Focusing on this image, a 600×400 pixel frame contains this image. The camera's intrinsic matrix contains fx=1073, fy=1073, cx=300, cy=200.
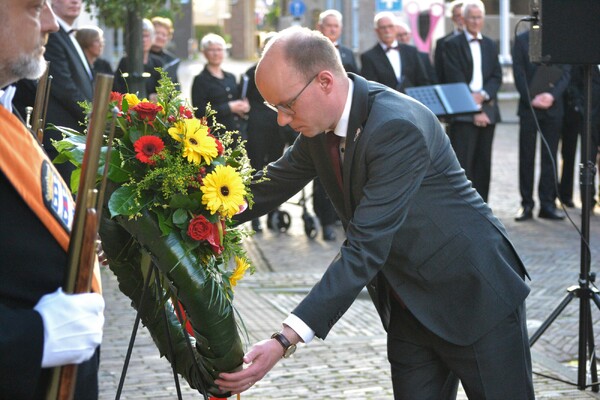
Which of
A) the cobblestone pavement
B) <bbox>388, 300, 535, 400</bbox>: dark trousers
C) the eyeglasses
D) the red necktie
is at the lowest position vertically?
the cobblestone pavement

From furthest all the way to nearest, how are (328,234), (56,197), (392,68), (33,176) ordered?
(392,68) → (328,234) → (56,197) → (33,176)

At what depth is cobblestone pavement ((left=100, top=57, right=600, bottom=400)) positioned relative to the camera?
20.5ft

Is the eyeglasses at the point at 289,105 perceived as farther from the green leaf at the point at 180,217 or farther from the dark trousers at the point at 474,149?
the dark trousers at the point at 474,149

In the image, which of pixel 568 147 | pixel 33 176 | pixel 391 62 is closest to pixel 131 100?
pixel 33 176

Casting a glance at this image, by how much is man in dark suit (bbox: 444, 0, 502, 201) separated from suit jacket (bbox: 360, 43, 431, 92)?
1.15ft

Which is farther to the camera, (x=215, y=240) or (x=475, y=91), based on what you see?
(x=475, y=91)

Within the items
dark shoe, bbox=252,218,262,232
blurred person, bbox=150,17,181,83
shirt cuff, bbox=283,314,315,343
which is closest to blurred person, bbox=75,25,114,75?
blurred person, bbox=150,17,181,83

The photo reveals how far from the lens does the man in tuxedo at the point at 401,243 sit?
3.63 meters

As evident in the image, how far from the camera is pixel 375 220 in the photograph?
362cm

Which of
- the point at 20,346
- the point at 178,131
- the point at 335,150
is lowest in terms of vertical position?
the point at 20,346

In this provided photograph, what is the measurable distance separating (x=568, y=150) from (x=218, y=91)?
455 cm

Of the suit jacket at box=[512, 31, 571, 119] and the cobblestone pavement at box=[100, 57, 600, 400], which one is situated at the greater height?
the suit jacket at box=[512, 31, 571, 119]

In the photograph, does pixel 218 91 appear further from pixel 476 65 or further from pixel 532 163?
pixel 532 163

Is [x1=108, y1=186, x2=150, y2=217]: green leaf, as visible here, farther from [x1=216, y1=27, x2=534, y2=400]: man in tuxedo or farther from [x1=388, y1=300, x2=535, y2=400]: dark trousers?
[x1=388, y1=300, x2=535, y2=400]: dark trousers
